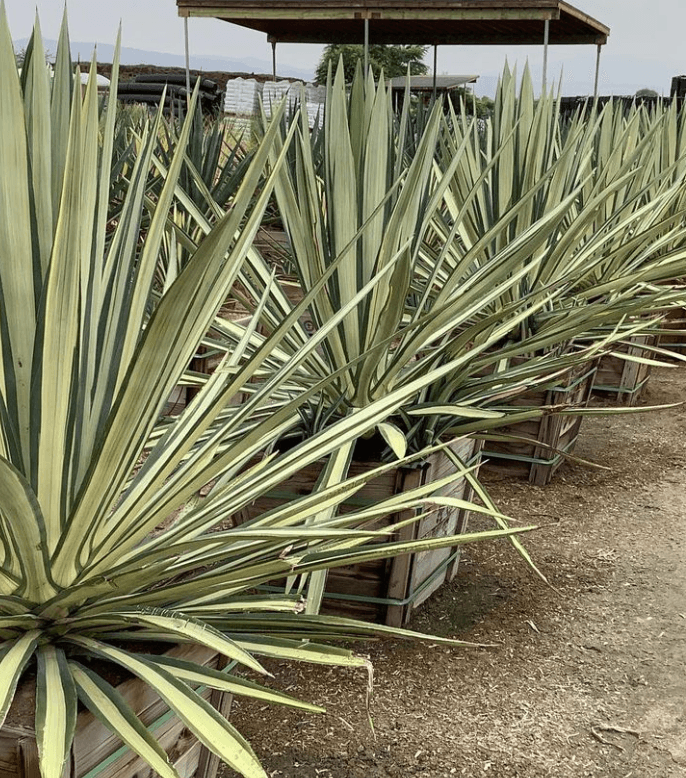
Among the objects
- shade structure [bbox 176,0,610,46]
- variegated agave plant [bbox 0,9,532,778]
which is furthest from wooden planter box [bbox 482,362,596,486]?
shade structure [bbox 176,0,610,46]

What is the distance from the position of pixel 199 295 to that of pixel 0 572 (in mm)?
297

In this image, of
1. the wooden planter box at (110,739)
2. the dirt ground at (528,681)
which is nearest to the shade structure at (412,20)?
the dirt ground at (528,681)

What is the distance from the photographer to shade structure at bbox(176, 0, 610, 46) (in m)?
7.26

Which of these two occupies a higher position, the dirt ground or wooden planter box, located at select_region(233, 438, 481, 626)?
wooden planter box, located at select_region(233, 438, 481, 626)

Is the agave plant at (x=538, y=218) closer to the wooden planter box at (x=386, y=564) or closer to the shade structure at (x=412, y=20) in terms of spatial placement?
the wooden planter box at (x=386, y=564)

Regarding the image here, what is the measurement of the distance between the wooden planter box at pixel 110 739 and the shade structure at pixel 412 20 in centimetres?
671

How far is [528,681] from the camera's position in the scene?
150 centimetres

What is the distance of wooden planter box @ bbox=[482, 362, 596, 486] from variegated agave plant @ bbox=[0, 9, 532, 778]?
4.46 ft

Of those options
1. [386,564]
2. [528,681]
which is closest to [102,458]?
[386,564]

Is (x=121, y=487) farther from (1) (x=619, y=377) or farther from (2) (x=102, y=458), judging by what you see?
(1) (x=619, y=377)

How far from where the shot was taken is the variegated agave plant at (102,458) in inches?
30.0

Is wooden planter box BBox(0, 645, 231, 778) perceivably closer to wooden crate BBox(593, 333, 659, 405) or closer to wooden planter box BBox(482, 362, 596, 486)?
wooden planter box BBox(482, 362, 596, 486)

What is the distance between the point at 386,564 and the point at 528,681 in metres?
0.29

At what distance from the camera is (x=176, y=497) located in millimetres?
942
